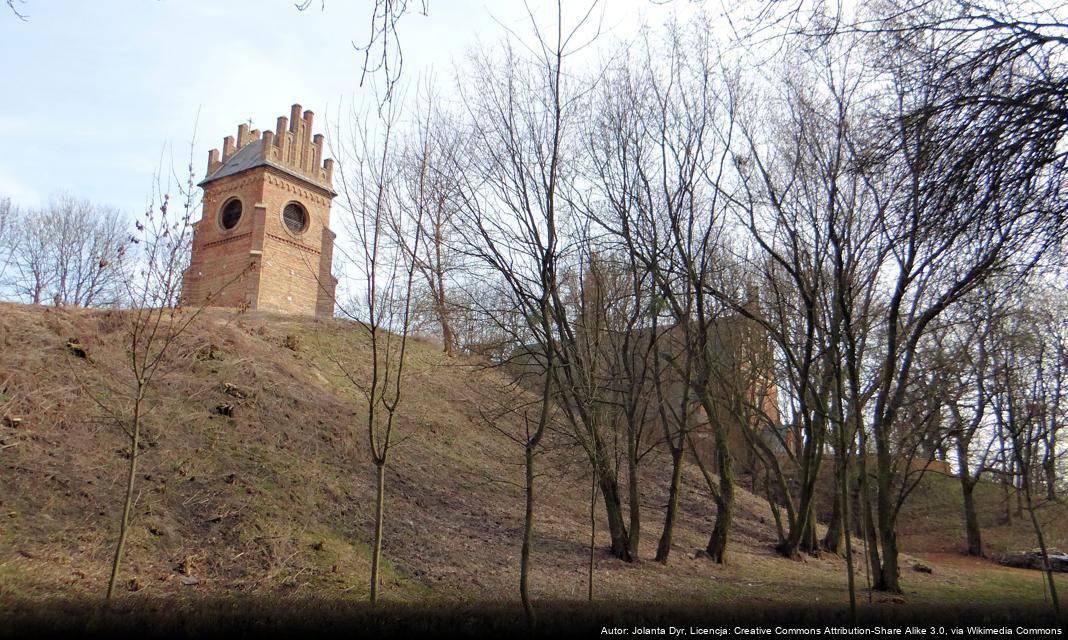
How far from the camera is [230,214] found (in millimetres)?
27156

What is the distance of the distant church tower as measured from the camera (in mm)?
25703

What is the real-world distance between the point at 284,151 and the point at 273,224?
10.4 ft

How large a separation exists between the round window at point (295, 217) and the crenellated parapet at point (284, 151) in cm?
122

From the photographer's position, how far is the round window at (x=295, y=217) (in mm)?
27125

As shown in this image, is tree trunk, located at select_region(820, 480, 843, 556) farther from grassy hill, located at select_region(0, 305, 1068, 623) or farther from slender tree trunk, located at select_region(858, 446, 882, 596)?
slender tree trunk, located at select_region(858, 446, 882, 596)

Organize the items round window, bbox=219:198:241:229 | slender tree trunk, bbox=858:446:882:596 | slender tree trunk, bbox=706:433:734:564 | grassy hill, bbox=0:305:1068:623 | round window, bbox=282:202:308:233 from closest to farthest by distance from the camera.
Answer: grassy hill, bbox=0:305:1068:623, slender tree trunk, bbox=858:446:882:596, slender tree trunk, bbox=706:433:734:564, round window, bbox=219:198:241:229, round window, bbox=282:202:308:233

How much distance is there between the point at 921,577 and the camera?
50.5ft

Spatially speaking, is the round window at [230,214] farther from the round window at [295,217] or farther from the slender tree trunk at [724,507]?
the slender tree trunk at [724,507]

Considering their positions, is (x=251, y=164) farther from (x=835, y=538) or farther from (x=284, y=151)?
(x=835, y=538)

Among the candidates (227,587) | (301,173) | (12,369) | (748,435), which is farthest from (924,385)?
(301,173)

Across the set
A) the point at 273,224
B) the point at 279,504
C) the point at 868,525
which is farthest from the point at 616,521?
the point at 273,224

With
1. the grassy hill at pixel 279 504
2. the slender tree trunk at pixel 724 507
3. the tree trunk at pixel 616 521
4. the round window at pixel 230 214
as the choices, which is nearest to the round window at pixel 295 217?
the round window at pixel 230 214

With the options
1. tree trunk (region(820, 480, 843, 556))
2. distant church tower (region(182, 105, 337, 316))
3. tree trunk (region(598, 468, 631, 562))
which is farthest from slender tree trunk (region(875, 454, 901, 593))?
distant church tower (region(182, 105, 337, 316))

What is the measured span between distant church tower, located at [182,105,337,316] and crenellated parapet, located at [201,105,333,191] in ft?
0.13
